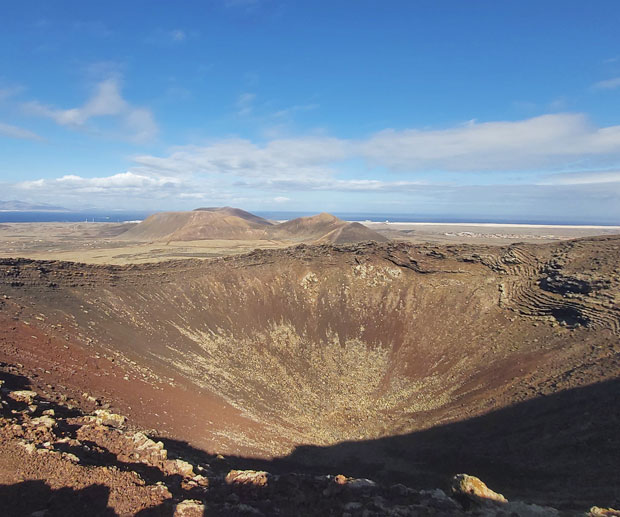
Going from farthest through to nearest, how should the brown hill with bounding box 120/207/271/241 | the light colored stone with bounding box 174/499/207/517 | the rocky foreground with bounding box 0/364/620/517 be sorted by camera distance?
the brown hill with bounding box 120/207/271/241 → the light colored stone with bounding box 174/499/207/517 → the rocky foreground with bounding box 0/364/620/517

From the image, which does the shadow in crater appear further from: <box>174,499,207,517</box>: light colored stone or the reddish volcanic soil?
<box>174,499,207,517</box>: light colored stone

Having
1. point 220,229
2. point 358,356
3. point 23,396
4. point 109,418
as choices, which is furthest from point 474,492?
point 220,229

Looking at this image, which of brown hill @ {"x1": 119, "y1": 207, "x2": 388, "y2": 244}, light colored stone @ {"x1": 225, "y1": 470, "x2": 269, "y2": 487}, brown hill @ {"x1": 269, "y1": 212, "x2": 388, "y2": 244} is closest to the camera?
light colored stone @ {"x1": 225, "y1": 470, "x2": 269, "y2": 487}

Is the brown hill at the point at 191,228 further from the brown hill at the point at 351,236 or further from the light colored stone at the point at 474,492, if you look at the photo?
the light colored stone at the point at 474,492

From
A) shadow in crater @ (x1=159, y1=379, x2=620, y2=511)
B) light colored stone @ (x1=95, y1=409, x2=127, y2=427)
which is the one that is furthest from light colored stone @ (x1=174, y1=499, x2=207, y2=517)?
light colored stone @ (x1=95, y1=409, x2=127, y2=427)

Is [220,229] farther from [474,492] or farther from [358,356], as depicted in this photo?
[474,492]

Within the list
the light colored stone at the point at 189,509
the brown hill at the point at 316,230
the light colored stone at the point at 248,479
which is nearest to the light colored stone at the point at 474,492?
the light colored stone at the point at 248,479
